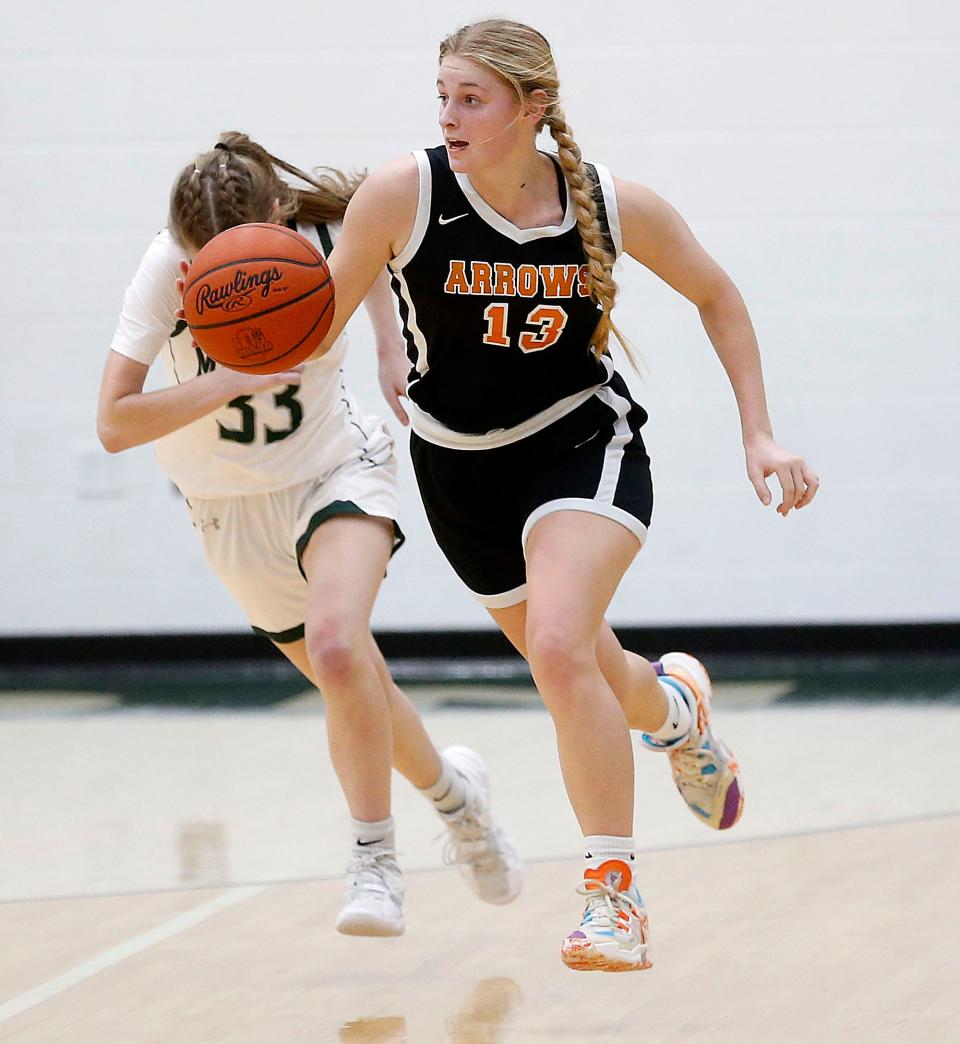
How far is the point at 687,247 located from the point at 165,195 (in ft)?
12.9

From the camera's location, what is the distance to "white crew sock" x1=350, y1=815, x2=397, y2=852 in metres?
3.37

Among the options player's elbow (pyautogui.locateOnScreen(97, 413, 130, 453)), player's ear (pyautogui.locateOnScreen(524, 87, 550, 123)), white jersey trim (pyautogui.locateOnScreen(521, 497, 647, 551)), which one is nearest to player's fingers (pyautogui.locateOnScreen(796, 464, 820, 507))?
white jersey trim (pyautogui.locateOnScreen(521, 497, 647, 551))

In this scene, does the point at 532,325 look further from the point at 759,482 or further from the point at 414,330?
the point at 759,482

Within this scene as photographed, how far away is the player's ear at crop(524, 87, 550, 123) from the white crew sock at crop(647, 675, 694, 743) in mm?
1308

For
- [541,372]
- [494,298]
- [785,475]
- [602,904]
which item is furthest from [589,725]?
[494,298]

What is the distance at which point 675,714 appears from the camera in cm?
372

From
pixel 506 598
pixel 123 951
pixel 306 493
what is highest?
pixel 306 493

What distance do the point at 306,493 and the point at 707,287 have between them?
98 cm

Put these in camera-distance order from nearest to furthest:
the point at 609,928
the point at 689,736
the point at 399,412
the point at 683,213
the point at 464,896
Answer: the point at 609,928, the point at 399,412, the point at 689,736, the point at 464,896, the point at 683,213

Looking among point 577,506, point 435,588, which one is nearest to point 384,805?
point 577,506

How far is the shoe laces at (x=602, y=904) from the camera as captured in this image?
2820 millimetres

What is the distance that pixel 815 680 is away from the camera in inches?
252

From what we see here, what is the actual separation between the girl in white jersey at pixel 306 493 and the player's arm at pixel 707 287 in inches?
28.8

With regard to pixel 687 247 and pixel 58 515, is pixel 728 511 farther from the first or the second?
pixel 687 247
